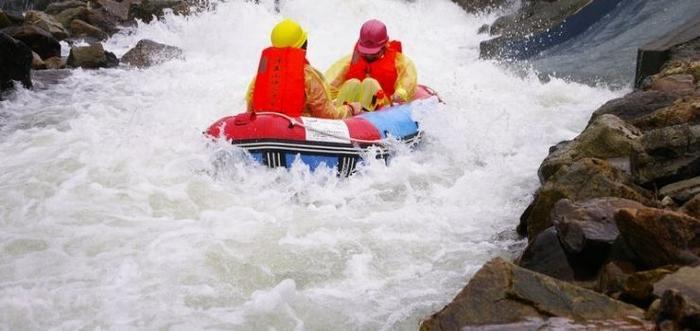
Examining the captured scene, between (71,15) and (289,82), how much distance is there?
12.1 m

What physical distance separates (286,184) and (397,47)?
2764 millimetres

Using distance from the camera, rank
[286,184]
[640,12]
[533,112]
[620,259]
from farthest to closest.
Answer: [640,12] → [533,112] → [286,184] → [620,259]

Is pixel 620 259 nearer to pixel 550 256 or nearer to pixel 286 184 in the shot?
pixel 550 256

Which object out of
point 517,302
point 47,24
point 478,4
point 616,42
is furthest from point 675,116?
point 478,4

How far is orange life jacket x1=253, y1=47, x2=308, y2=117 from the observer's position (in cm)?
611

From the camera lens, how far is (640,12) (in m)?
12.0

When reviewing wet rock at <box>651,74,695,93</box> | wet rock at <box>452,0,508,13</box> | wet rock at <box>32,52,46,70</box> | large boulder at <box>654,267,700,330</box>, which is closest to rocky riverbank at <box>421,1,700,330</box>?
large boulder at <box>654,267,700,330</box>

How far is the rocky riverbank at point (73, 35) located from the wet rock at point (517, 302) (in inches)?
309

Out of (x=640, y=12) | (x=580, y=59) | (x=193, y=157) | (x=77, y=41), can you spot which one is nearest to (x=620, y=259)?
(x=193, y=157)

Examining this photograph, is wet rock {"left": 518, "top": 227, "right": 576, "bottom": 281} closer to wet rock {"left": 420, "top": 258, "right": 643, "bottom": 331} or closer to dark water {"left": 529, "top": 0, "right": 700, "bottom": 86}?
wet rock {"left": 420, "top": 258, "right": 643, "bottom": 331}

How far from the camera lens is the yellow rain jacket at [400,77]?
727 cm

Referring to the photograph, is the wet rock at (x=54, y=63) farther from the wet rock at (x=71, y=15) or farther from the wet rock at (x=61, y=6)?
the wet rock at (x=61, y=6)

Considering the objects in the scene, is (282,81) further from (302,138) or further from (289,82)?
(302,138)

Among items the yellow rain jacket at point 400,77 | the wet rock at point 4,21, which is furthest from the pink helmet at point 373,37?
the wet rock at point 4,21
